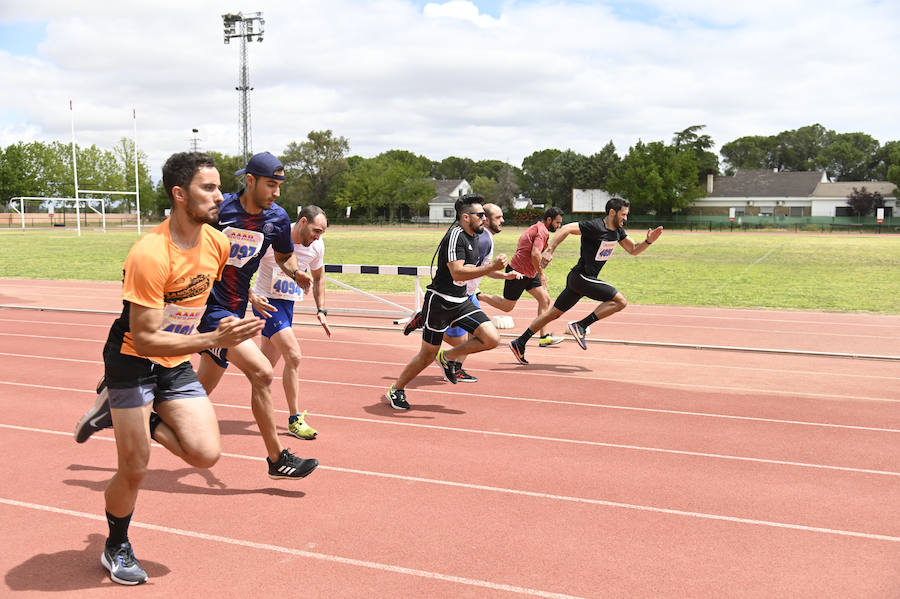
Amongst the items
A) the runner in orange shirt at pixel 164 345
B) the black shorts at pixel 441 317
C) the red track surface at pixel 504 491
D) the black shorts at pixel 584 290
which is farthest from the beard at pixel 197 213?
the black shorts at pixel 584 290

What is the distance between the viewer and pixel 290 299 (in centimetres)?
648

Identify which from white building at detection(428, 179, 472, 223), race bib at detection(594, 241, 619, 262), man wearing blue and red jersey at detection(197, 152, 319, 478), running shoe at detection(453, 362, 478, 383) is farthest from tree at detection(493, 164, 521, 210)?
man wearing blue and red jersey at detection(197, 152, 319, 478)

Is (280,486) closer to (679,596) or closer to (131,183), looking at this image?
(679,596)

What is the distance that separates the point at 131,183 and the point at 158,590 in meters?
99.5

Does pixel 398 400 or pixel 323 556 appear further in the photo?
pixel 398 400

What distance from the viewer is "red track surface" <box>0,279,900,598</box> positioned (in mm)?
3861

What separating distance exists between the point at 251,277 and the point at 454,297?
2351 millimetres

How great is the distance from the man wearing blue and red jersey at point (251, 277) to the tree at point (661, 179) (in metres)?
74.4

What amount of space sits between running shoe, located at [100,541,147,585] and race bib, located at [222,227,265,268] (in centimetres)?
206

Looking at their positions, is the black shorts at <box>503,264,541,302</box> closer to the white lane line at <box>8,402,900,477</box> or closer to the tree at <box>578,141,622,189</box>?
the white lane line at <box>8,402,900,477</box>

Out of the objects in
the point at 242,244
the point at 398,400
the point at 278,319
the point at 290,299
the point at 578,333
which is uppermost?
the point at 242,244

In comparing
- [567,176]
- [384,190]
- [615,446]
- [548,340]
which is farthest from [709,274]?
[384,190]

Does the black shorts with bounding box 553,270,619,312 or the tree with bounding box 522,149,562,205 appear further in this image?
the tree with bounding box 522,149,562,205

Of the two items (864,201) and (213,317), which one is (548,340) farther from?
(864,201)
